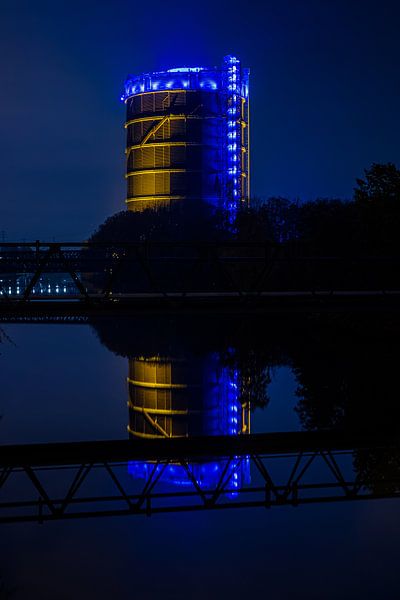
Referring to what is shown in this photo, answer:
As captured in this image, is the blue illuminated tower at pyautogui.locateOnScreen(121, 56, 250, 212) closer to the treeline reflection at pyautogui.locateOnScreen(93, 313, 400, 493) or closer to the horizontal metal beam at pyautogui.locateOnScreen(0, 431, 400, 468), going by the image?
the treeline reflection at pyautogui.locateOnScreen(93, 313, 400, 493)

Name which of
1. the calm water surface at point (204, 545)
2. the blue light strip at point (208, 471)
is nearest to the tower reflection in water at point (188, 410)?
the blue light strip at point (208, 471)

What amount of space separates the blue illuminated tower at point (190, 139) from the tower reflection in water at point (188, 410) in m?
48.0

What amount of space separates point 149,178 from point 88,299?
219 feet

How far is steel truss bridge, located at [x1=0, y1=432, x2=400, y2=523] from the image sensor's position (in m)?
15.5

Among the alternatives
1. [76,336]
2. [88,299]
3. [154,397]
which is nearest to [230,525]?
[88,299]

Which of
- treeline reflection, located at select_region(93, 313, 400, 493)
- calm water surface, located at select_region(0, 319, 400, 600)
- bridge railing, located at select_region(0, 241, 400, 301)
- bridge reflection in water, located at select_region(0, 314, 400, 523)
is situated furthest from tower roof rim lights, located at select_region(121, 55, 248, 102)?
calm water surface, located at select_region(0, 319, 400, 600)

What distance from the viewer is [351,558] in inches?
532

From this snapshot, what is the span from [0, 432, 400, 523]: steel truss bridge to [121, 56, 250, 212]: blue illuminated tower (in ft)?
217

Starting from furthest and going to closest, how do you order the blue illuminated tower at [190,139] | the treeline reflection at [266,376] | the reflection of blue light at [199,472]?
the blue illuminated tower at [190,139] < the treeline reflection at [266,376] < the reflection of blue light at [199,472]

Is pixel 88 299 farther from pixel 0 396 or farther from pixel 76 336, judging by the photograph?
pixel 76 336

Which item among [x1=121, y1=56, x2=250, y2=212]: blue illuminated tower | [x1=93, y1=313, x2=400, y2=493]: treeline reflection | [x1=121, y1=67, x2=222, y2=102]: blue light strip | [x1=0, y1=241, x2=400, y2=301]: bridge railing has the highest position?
[x1=121, y1=67, x2=222, y2=102]: blue light strip

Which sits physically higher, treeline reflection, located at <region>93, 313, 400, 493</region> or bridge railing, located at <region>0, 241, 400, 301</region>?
bridge railing, located at <region>0, 241, 400, 301</region>

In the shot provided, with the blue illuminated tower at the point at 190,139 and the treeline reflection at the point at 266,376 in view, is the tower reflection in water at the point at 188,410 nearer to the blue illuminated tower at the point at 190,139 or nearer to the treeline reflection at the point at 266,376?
the treeline reflection at the point at 266,376

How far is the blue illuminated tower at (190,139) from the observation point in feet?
288
